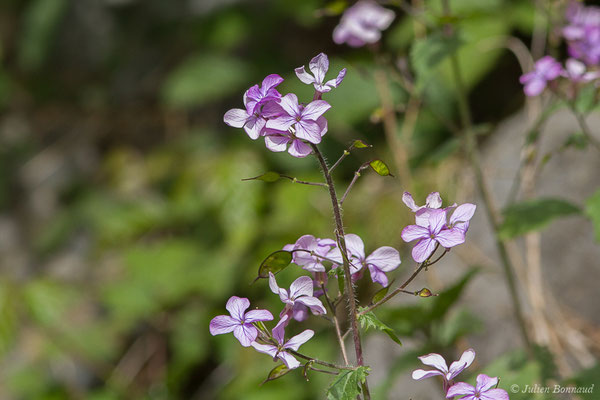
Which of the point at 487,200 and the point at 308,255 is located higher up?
the point at 487,200

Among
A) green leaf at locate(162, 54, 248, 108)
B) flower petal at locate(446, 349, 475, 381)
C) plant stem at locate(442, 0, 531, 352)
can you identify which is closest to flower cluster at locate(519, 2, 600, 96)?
plant stem at locate(442, 0, 531, 352)

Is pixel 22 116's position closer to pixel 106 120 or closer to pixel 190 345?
pixel 106 120

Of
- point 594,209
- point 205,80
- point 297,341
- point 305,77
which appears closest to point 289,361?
point 297,341

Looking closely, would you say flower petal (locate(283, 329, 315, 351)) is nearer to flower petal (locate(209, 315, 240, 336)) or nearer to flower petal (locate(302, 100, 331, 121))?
flower petal (locate(209, 315, 240, 336))

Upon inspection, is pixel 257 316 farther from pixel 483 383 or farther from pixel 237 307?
pixel 483 383

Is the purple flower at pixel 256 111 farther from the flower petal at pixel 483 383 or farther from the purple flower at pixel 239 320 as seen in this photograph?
the flower petal at pixel 483 383

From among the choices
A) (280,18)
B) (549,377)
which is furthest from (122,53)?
(549,377)
